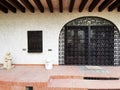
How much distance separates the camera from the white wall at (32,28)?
824 cm

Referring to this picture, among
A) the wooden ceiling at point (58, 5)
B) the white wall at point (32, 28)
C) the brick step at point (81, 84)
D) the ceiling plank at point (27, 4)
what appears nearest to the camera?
the brick step at point (81, 84)

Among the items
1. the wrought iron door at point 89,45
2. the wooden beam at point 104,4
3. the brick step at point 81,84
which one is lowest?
the brick step at point 81,84

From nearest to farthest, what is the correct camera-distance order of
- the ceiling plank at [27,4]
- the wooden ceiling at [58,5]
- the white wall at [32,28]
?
the ceiling plank at [27,4] < the wooden ceiling at [58,5] < the white wall at [32,28]

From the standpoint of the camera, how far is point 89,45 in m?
8.27

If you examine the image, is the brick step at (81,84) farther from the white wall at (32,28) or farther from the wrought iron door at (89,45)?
the white wall at (32,28)

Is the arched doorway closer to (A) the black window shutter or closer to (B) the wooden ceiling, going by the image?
(B) the wooden ceiling

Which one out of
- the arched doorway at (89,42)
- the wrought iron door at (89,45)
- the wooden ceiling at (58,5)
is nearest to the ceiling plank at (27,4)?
the wooden ceiling at (58,5)

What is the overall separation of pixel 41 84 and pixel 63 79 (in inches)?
47.6

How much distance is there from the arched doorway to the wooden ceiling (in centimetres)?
76

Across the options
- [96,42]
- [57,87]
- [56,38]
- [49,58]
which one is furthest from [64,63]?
[57,87]

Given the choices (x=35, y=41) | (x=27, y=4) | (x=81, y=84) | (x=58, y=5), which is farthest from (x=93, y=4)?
(x=81, y=84)

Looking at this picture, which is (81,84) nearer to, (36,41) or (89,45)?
(89,45)

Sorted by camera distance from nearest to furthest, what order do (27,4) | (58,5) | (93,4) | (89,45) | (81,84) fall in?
1. (81,84)
2. (27,4)
3. (93,4)
4. (58,5)
5. (89,45)

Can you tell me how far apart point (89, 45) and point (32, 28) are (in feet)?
9.99
